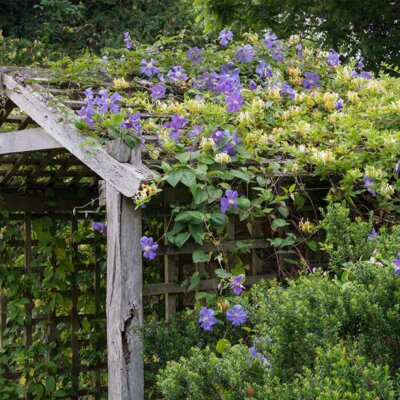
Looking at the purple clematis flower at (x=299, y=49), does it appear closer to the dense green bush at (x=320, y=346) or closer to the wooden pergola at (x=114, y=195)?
the wooden pergola at (x=114, y=195)

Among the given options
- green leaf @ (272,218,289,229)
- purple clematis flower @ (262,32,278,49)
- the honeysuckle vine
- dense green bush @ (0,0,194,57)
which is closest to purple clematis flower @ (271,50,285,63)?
purple clematis flower @ (262,32,278,49)

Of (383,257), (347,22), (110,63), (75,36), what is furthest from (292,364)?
(75,36)

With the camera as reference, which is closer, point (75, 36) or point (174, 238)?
point (174, 238)

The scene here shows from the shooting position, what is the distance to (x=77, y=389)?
17.7ft

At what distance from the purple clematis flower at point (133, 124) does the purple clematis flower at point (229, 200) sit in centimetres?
50

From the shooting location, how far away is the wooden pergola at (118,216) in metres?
3.35

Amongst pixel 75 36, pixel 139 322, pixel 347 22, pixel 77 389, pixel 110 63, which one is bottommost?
pixel 77 389

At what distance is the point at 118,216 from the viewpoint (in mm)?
3359

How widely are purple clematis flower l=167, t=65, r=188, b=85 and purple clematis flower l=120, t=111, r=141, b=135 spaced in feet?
3.32

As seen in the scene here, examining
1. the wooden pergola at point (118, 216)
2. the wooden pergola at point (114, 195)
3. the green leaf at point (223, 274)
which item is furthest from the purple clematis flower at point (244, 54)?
the green leaf at point (223, 274)

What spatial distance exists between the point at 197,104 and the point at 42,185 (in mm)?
1672

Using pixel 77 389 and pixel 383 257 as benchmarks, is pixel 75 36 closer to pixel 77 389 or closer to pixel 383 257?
pixel 77 389

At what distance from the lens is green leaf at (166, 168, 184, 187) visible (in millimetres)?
3269

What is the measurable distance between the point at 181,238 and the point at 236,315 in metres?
0.41
